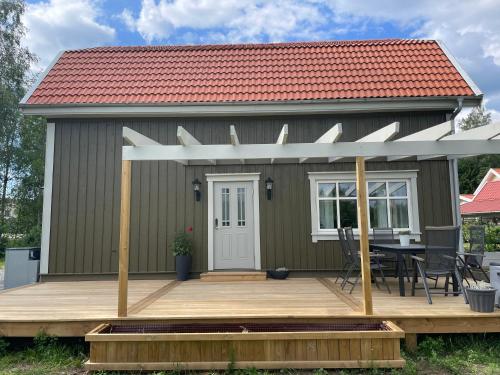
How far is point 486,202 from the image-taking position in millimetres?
20297

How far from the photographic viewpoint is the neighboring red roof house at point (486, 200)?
18.5 metres

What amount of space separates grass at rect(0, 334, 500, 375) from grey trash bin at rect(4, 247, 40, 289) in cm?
297

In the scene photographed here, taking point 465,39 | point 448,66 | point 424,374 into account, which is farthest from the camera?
point 465,39

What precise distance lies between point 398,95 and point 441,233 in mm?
3108

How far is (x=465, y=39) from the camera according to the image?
2461 centimetres

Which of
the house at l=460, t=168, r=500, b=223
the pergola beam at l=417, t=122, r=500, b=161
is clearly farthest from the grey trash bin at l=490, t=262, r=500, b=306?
the house at l=460, t=168, r=500, b=223

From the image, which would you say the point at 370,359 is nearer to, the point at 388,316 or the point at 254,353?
the point at 388,316

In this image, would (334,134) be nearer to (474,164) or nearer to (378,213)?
(378,213)

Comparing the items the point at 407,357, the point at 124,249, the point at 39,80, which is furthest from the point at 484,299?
the point at 39,80

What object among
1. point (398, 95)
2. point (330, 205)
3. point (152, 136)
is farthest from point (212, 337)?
point (398, 95)

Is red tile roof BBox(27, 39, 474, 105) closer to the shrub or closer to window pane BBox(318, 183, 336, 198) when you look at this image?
window pane BBox(318, 183, 336, 198)

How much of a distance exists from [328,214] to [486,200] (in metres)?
19.6

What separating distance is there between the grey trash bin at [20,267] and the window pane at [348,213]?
594 cm

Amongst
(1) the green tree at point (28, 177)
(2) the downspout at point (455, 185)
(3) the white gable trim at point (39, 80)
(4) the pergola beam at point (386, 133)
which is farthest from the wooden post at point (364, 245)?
(1) the green tree at point (28, 177)
